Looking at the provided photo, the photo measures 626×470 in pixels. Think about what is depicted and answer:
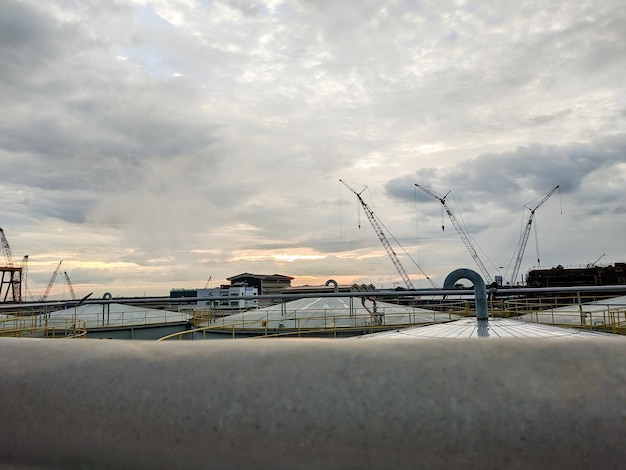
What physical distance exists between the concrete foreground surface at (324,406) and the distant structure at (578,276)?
63439mm

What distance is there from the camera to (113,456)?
4.19 ft

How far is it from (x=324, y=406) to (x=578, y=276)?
69.0 meters

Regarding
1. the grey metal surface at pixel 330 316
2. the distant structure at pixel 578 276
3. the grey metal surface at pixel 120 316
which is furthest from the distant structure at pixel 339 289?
the distant structure at pixel 578 276

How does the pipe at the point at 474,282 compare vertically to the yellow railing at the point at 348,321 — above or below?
above

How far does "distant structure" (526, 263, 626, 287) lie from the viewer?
191ft

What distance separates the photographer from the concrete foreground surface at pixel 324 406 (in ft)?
3.67

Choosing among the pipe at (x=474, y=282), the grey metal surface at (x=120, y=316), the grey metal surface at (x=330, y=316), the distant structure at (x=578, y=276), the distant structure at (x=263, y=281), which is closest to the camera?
the pipe at (x=474, y=282)

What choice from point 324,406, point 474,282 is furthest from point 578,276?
point 324,406

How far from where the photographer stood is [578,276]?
199ft

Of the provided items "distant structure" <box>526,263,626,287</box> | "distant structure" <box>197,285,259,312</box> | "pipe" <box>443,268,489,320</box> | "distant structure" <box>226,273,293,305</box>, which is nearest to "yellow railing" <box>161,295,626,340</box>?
"distant structure" <box>197,285,259,312</box>

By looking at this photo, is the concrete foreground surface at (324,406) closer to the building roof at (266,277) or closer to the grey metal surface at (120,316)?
the grey metal surface at (120,316)

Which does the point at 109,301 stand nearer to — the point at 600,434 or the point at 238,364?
the point at 238,364

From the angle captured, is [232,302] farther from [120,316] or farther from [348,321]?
[348,321]

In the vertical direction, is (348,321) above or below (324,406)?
below
